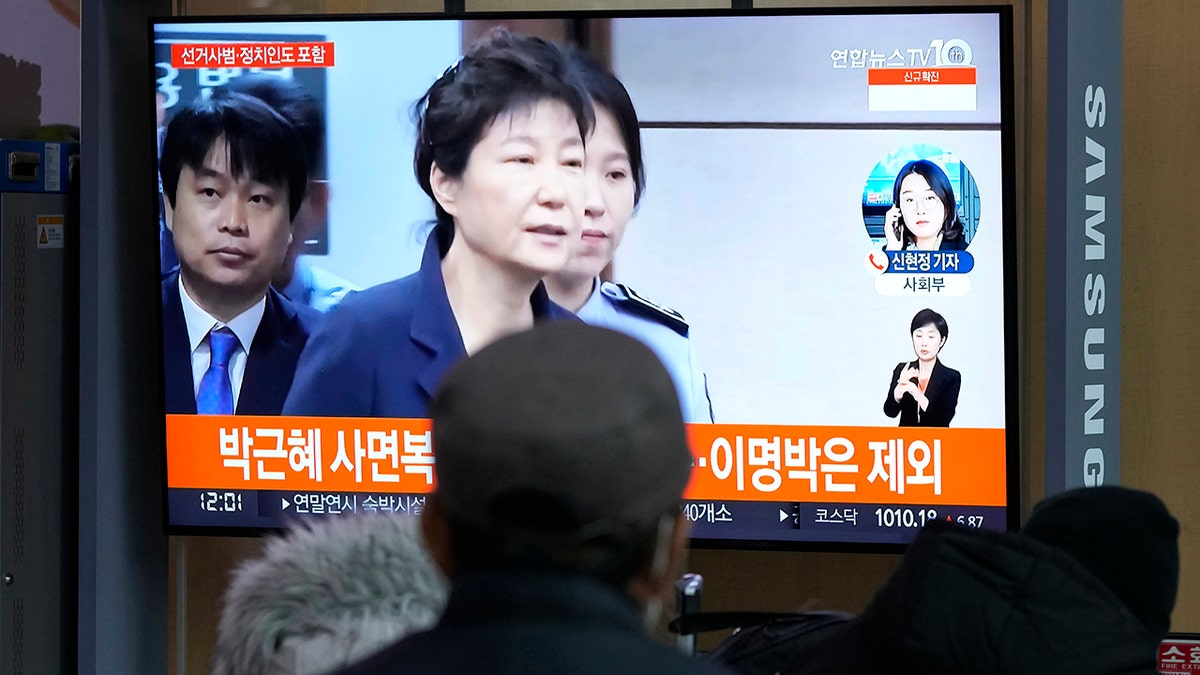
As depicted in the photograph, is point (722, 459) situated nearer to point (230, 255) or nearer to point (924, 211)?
point (924, 211)

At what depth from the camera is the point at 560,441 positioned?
840 mm

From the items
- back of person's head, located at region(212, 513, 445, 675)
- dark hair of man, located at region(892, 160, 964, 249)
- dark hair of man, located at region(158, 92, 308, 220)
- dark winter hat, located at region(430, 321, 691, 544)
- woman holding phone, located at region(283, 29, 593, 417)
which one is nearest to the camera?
dark winter hat, located at region(430, 321, 691, 544)

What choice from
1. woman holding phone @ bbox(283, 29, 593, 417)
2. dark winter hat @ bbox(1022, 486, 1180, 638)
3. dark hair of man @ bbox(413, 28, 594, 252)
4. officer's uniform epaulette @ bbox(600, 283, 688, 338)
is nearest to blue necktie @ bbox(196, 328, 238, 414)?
woman holding phone @ bbox(283, 29, 593, 417)

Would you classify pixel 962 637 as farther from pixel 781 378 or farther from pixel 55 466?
pixel 55 466

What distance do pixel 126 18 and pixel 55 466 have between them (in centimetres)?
110

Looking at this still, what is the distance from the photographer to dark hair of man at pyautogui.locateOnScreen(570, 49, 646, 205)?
3.08 metres

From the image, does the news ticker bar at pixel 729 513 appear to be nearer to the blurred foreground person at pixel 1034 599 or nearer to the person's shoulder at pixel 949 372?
the person's shoulder at pixel 949 372

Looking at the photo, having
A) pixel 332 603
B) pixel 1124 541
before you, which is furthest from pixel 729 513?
pixel 332 603

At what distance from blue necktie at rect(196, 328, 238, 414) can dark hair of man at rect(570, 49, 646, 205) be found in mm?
1026

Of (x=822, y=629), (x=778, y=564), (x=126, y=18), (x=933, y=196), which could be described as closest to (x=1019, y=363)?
(x=933, y=196)

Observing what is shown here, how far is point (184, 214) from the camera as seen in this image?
10.6ft

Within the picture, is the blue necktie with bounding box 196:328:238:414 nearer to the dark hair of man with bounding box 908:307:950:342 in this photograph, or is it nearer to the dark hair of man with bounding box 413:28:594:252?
the dark hair of man with bounding box 413:28:594:252

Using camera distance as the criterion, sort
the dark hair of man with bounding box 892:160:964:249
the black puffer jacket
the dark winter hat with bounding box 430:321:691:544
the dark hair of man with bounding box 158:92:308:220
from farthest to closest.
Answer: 1. the dark hair of man with bounding box 158:92:308:220
2. the dark hair of man with bounding box 892:160:964:249
3. the black puffer jacket
4. the dark winter hat with bounding box 430:321:691:544

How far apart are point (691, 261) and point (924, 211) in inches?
20.5
